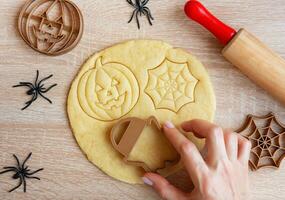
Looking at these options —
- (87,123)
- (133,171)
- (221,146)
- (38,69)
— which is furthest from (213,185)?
(38,69)

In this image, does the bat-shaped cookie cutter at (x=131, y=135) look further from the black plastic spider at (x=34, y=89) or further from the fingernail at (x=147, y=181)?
the black plastic spider at (x=34, y=89)

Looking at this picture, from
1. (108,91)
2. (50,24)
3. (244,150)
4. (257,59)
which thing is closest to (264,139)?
Answer: (244,150)

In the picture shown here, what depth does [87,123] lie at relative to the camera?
0.98m

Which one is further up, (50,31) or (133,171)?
(50,31)

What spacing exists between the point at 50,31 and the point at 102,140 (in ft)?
1.06

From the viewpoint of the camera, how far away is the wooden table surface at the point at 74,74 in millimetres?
985

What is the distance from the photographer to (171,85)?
98 cm

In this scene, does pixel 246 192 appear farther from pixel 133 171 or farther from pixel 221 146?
pixel 133 171

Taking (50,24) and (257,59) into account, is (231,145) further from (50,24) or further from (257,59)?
(50,24)

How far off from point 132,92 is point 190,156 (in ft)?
0.78

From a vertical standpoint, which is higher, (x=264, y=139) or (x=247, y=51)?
(x=247, y=51)

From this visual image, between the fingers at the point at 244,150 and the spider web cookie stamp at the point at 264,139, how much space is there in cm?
8

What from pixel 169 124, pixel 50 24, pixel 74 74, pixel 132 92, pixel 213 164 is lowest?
pixel 213 164

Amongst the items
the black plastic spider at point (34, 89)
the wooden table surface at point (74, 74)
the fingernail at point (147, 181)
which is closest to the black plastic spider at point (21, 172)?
the wooden table surface at point (74, 74)
